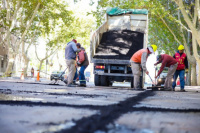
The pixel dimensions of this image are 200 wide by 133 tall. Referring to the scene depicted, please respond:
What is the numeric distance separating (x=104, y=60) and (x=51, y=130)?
10.7 meters

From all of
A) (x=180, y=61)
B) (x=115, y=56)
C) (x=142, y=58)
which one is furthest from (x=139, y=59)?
(x=115, y=56)

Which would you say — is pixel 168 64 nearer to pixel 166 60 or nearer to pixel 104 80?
pixel 166 60

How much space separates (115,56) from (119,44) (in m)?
0.95

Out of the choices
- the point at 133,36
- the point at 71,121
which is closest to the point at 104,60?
the point at 133,36

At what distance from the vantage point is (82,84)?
1252cm

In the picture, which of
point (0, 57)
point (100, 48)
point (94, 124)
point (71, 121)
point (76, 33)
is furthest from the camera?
point (0, 57)


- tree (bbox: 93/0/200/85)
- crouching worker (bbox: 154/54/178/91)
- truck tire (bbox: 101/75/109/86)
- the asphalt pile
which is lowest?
truck tire (bbox: 101/75/109/86)

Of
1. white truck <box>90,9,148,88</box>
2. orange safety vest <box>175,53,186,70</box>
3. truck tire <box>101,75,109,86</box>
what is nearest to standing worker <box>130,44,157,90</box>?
orange safety vest <box>175,53,186,70</box>

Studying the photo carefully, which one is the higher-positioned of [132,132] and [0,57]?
[0,57]

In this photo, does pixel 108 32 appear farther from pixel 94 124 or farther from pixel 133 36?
pixel 94 124

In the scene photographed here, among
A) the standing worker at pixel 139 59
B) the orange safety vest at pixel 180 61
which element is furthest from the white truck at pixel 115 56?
the standing worker at pixel 139 59

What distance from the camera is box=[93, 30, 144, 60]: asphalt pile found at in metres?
13.4

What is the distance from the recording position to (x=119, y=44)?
14.0 meters

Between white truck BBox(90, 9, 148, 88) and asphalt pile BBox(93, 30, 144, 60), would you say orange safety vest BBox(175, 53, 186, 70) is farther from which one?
asphalt pile BBox(93, 30, 144, 60)
